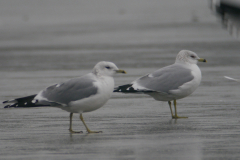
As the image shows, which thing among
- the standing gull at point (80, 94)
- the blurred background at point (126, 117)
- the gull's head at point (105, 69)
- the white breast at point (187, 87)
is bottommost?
the blurred background at point (126, 117)

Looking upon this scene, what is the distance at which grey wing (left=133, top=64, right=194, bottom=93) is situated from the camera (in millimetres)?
8844

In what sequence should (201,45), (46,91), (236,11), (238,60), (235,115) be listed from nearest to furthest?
(46,91)
(235,115)
(238,60)
(201,45)
(236,11)

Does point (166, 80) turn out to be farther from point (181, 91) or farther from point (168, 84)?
point (181, 91)

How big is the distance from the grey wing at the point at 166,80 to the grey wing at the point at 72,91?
114 centimetres

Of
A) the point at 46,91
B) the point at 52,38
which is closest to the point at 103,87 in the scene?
the point at 46,91

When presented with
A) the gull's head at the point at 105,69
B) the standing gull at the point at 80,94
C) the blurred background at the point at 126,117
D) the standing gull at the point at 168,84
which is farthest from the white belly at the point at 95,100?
the standing gull at the point at 168,84

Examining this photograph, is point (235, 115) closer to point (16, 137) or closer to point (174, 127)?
point (174, 127)

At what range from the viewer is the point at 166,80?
8.95 metres

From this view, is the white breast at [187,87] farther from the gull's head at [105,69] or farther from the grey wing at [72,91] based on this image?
the grey wing at [72,91]

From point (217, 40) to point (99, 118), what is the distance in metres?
18.5

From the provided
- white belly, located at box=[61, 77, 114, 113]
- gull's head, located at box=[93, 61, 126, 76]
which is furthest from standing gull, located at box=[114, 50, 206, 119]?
white belly, located at box=[61, 77, 114, 113]

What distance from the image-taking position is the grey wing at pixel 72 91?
25.6 feet

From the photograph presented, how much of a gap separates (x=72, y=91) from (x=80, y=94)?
0.45 feet

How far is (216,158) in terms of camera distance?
618 centimetres
